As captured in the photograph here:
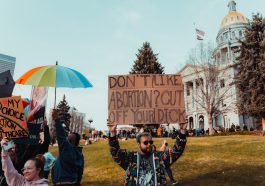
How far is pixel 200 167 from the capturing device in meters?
13.5

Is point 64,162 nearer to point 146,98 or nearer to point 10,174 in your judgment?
point 10,174

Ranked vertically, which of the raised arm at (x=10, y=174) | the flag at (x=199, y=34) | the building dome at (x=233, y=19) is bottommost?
the raised arm at (x=10, y=174)

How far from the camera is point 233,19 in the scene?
287ft

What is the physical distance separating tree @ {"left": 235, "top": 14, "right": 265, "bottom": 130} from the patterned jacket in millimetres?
30734

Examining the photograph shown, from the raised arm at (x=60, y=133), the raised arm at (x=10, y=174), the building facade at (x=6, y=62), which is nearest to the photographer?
the raised arm at (x=10, y=174)

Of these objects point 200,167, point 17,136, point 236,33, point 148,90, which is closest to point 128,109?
point 148,90

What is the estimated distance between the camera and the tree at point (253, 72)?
107 feet

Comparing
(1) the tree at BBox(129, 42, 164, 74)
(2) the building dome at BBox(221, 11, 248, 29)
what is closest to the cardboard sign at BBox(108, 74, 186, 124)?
(1) the tree at BBox(129, 42, 164, 74)

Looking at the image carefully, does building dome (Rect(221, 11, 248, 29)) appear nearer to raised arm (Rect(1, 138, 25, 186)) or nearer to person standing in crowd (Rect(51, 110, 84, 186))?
person standing in crowd (Rect(51, 110, 84, 186))

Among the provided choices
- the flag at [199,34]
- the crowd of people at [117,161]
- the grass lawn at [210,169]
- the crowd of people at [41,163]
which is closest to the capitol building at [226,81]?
the flag at [199,34]

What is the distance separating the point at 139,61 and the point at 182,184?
38.2 m

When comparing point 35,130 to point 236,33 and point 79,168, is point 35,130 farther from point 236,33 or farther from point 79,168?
point 236,33

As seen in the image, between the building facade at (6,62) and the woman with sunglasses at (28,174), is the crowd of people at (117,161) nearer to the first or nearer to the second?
the woman with sunglasses at (28,174)

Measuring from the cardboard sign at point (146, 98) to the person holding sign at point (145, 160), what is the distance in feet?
3.54
